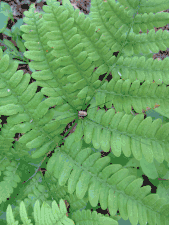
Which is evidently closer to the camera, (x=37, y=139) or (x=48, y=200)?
(x=37, y=139)

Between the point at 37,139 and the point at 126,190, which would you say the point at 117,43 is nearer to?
the point at 37,139

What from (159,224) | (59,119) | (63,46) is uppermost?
(63,46)

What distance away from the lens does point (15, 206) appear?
4.61 ft

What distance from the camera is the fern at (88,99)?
100 cm

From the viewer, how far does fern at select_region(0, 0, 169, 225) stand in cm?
100

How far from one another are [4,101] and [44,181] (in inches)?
28.6

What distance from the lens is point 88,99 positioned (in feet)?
4.04

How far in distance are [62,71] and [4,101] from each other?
39 cm

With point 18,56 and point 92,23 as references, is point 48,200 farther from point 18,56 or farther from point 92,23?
point 18,56

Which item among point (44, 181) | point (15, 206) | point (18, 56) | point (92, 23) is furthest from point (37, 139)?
point (18, 56)

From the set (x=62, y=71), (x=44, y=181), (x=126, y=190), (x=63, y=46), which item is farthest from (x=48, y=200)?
(x=63, y=46)

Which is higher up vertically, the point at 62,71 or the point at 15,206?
the point at 62,71

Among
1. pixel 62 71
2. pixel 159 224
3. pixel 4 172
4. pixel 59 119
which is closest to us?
pixel 159 224

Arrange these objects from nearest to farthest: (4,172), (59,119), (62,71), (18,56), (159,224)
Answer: (159,224), (62,71), (59,119), (4,172), (18,56)
